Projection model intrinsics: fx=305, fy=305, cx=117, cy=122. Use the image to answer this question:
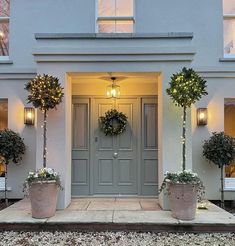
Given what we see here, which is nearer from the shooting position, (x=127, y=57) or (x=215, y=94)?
(x=127, y=57)

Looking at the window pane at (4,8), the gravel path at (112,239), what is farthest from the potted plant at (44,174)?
the window pane at (4,8)

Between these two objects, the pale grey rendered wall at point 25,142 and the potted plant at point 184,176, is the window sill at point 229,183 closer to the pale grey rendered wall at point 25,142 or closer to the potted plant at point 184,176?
the potted plant at point 184,176

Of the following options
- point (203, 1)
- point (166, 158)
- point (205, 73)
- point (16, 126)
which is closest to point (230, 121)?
point (205, 73)

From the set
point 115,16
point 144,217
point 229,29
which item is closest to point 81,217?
point 144,217

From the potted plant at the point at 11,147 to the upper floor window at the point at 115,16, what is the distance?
323 centimetres

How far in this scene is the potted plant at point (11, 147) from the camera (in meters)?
6.43

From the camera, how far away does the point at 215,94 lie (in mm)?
7059

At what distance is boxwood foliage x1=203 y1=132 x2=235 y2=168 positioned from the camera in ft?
20.8

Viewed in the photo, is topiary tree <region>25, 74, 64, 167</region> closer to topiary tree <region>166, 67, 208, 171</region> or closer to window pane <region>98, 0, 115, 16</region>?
topiary tree <region>166, 67, 208, 171</region>

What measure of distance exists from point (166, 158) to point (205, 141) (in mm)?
1406

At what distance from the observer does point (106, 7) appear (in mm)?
7523

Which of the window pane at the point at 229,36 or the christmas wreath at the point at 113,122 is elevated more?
the window pane at the point at 229,36

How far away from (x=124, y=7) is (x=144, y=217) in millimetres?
4987

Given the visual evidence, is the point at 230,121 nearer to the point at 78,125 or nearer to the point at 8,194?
the point at 78,125
